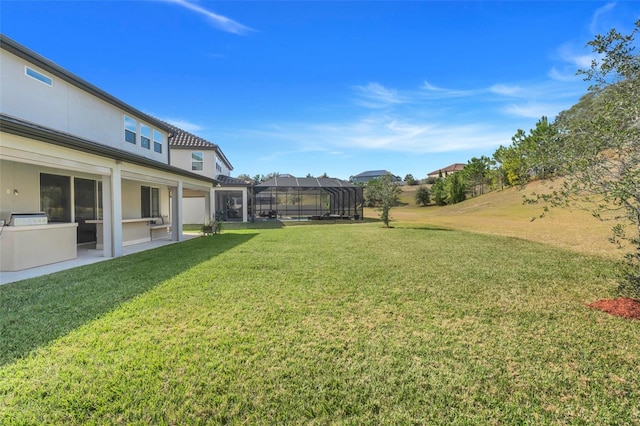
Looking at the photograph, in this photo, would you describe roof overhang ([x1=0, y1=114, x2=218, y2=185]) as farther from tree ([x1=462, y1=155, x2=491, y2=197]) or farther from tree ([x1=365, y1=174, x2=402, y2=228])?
tree ([x1=462, y1=155, x2=491, y2=197])

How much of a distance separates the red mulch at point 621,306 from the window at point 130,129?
1565cm

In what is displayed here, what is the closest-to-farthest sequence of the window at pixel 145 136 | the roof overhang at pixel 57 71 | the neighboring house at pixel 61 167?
the neighboring house at pixel 61 167, the roof overhang at pixel 57 71, the window at pixel 145 136

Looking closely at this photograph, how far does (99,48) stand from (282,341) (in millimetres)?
15669

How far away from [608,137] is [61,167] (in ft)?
33.9

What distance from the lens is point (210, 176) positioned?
22.8 meters

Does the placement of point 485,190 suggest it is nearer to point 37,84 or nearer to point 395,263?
point 395,263

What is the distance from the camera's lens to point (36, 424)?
225cm

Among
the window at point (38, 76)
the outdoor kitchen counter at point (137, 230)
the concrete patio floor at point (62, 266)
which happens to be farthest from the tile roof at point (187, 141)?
the concrete patio floor at point (62, 266)

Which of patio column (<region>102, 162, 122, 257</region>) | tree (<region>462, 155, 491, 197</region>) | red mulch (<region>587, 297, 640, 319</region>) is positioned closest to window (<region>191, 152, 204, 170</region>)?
patio column (<region>102, 162, 122, 257</region>)

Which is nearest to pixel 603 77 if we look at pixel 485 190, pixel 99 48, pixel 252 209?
pixel 99 48

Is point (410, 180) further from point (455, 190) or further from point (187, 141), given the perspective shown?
point (187, 141)

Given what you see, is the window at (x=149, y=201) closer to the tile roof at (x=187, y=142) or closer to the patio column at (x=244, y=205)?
the tile roof at (x=187, y=142)

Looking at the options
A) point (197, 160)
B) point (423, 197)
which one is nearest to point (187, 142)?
point (197, 160)

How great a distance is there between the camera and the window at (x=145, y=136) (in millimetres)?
14172
